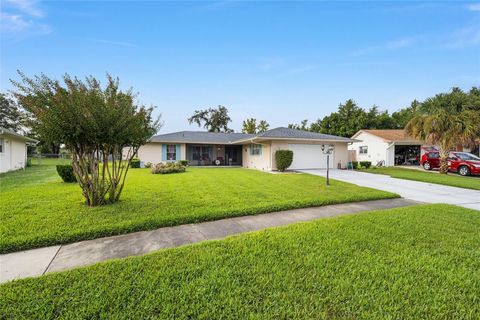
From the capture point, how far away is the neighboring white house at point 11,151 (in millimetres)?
13617

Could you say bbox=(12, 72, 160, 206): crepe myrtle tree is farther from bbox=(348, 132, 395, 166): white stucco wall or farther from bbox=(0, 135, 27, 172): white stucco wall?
bbox=(348, 132, 395, 166): white stucco wall

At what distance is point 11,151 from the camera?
15.2 m

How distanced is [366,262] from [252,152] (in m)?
17.2

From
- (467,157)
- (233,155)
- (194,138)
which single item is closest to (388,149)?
(467,157)

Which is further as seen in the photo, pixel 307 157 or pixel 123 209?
pixel 307 157

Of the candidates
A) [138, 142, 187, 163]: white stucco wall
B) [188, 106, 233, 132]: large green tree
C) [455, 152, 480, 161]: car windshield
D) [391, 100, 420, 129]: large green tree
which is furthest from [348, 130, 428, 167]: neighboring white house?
[188, 106, 233, 132]: large green tree

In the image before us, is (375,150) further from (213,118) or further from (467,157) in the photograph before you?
(213,118)

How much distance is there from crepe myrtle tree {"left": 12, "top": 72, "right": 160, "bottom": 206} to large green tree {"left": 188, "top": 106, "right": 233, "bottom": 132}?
41108 mm

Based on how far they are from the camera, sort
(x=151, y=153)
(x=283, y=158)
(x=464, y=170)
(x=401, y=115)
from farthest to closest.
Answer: (x=401, y=115), (x=151, y=153), (x=283, y=158), (x=464, y=170)

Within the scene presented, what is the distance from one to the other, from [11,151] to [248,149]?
17446mm

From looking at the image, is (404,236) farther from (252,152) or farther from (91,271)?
(252,152)

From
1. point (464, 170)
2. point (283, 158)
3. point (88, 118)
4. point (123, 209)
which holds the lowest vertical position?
point (123, 209)

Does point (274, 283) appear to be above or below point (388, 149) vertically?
below

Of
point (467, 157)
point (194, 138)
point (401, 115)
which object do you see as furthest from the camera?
point (401, 115)
